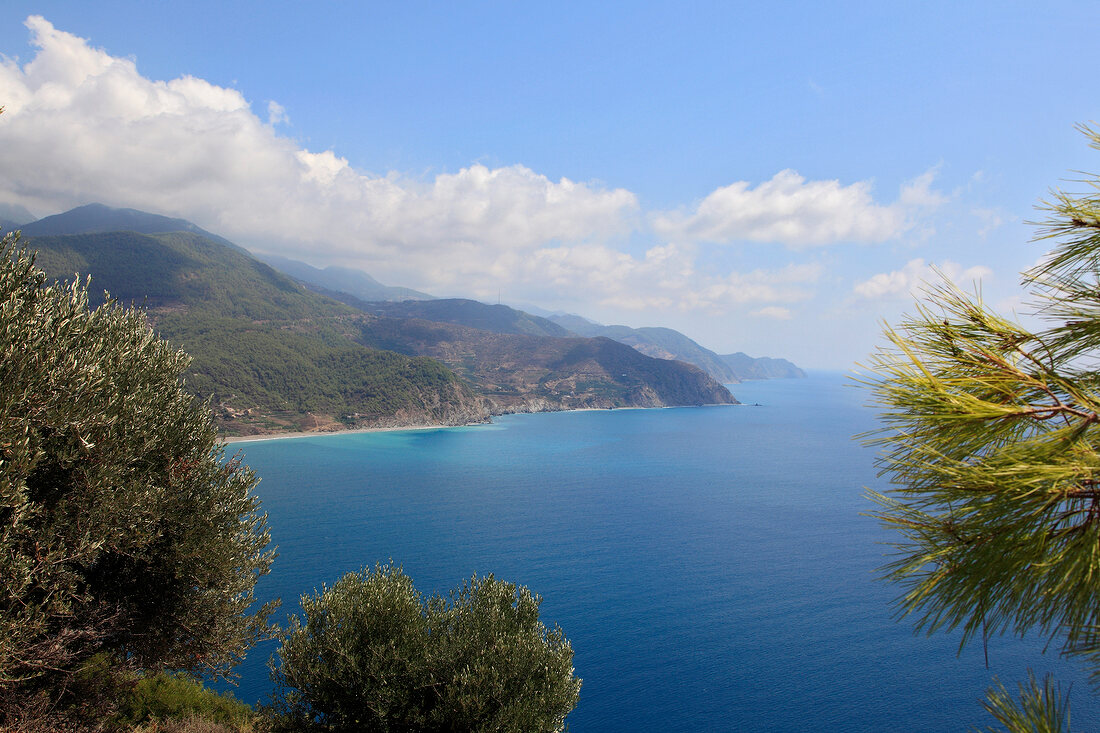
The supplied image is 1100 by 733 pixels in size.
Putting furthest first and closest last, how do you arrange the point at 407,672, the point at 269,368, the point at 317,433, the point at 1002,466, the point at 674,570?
the point at 269,368, the point at 317,433, the point at 674,570, the point at 407,672, the point at 1002,466

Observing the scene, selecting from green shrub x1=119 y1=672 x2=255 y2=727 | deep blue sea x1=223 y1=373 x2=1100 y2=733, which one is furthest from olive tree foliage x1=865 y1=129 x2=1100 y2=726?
green shrub x1=119 y1=672 x2=255 y2=727

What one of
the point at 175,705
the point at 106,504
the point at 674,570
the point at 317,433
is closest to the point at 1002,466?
the point at 106,504

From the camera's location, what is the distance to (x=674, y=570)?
45.0m

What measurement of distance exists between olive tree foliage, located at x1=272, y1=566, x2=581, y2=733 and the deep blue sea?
397 inches

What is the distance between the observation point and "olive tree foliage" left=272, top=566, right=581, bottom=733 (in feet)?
44.1

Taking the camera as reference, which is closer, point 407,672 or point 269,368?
point 407,672

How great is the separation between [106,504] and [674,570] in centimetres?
4288

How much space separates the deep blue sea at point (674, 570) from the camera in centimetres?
2750

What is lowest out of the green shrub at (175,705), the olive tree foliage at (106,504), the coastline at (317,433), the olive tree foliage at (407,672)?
the coastline at (317,433)

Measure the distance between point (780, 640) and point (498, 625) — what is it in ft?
86.0

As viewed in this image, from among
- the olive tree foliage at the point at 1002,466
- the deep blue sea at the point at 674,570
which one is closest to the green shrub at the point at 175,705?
the deep blue sea at the point at 674,570

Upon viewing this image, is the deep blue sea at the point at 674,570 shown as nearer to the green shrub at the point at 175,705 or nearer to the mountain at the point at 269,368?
the green shrub at the point at 175,705

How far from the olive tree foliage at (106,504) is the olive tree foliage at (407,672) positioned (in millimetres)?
2054

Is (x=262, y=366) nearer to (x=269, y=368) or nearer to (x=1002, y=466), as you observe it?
(x=269, y=368)
